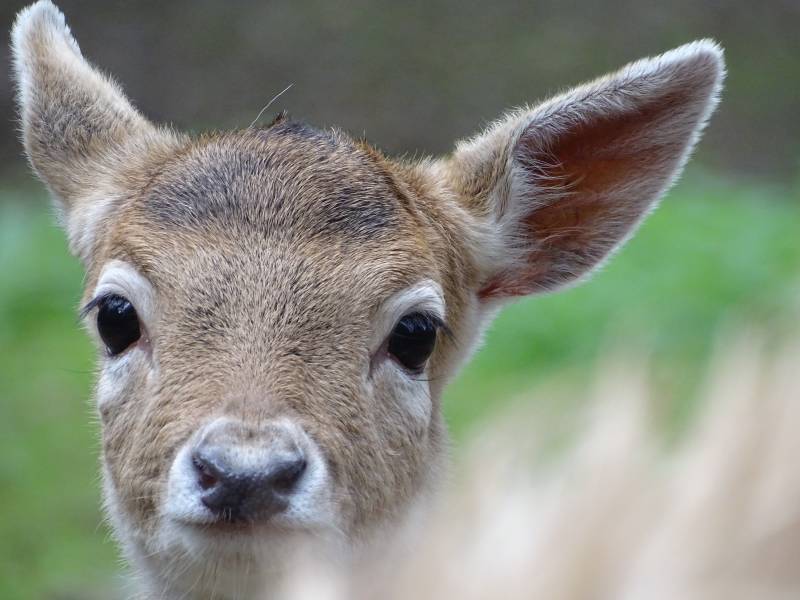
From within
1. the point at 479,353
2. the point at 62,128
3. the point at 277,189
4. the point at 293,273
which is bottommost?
the point at 293,273

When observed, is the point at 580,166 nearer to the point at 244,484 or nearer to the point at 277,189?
the point at 277,189

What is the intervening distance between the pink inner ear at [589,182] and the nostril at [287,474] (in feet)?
5.60

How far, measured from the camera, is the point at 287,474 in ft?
9.77

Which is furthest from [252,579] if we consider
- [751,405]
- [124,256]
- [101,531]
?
[101,531]

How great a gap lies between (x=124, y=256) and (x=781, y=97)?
990 centimetres

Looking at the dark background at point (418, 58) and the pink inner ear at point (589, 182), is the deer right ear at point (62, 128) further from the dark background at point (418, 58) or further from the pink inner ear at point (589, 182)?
the dark background at point (418, 58)

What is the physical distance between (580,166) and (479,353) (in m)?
2.38

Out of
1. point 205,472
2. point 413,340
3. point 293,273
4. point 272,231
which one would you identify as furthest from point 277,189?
point 205,472

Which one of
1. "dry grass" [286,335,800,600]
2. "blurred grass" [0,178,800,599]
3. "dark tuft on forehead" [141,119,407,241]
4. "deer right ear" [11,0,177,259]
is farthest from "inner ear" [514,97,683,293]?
"dry grass" [286,335,800,600]

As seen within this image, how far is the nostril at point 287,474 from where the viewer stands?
9.66 ft

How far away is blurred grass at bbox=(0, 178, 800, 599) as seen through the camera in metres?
6.93

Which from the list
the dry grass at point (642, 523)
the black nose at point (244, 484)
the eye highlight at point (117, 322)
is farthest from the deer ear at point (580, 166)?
the dry grass at point (642, 523)

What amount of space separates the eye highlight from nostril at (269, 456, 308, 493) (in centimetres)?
94

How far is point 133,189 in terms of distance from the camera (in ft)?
13.9
